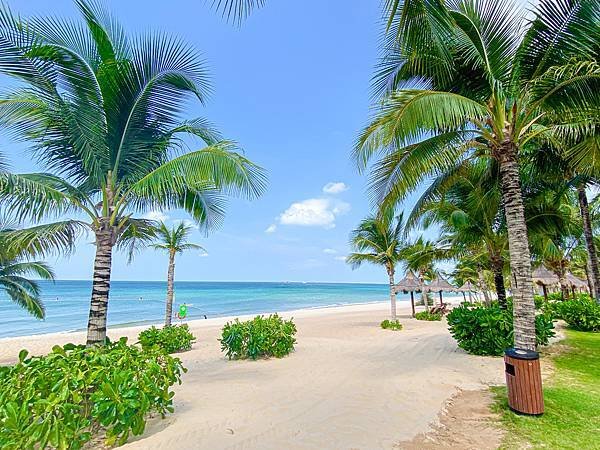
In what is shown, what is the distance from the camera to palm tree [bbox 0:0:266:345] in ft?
16.9

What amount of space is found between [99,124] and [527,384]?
24.9 feet

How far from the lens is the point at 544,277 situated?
21.2m

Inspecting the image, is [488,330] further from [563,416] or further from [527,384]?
[527,384]

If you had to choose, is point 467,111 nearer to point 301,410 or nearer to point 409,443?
point 409,443

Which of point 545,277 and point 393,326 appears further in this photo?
point 545,277

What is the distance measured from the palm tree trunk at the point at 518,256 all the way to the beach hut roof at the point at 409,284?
643 inches

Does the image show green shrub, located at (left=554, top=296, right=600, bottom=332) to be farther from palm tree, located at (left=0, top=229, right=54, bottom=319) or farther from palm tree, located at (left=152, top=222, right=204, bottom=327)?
palm tree, located at (left=0, top=229, right=54, bottom=319)

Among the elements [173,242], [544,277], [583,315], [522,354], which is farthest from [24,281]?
[544,277]

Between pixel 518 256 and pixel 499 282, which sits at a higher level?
pixel 518 256

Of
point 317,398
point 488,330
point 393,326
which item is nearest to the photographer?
point 317,398

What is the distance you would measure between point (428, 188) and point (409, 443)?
5.91 metres

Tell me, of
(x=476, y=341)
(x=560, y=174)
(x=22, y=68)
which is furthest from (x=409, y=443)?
(x=560, y=174)

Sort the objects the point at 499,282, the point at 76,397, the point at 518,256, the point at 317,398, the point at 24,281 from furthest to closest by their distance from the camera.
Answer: the point at 24,281 → the point at 499,282 → the point at 518,256 → the point at 317,398 → the point at 76,397

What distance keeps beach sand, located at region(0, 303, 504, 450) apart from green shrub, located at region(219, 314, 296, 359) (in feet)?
1.15
